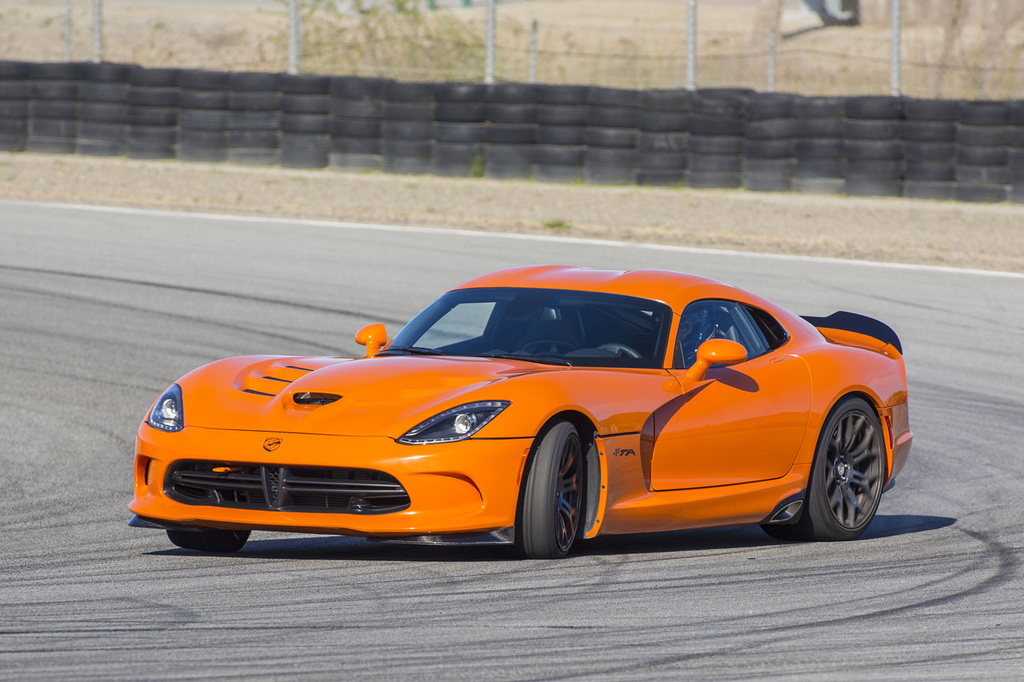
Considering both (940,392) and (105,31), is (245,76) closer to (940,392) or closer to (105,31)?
(940,392)

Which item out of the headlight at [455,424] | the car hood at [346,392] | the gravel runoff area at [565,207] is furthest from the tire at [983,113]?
→ the headlight at [455,424]

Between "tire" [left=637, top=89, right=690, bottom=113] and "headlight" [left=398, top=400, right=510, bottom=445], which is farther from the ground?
"tire" [left=637, top=89, right=690, bottom=113]

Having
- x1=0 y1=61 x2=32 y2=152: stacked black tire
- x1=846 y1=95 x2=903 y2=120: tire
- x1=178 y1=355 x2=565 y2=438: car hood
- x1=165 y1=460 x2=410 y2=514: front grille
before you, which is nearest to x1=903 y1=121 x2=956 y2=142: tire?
x1=846 y1=95 x2=903 y2=120: tire

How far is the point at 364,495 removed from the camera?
18.4 ft

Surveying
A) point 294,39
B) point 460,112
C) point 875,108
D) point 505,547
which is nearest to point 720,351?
point 505,547

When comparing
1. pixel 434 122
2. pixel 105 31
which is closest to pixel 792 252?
pixel 434 122

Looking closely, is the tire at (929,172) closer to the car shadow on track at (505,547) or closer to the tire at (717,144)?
the tire at (717,144)

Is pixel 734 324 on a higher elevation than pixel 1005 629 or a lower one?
higher

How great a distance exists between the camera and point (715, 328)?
7.01m

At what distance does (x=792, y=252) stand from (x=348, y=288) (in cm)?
548

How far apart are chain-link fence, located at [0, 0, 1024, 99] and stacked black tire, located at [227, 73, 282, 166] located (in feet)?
7.51

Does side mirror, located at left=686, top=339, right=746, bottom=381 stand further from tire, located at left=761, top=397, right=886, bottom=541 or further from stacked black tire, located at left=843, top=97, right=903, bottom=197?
stacked black tire, located at left=843, top=97, right=903, bottom=197

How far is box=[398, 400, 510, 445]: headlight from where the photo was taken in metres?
5.64

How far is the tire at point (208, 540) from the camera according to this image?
6.20 metres
